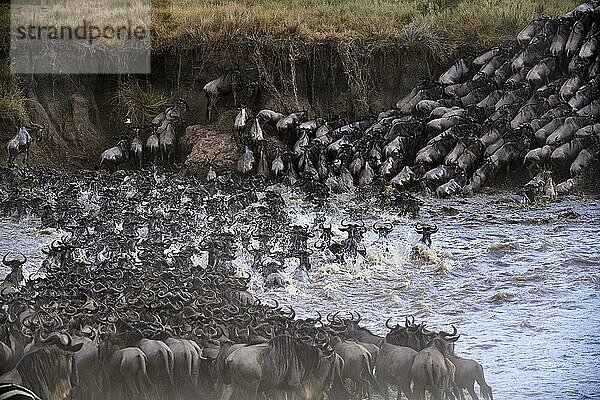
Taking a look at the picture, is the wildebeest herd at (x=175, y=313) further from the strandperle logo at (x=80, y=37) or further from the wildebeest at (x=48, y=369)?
the strandperle logo at (x=80, y=37)

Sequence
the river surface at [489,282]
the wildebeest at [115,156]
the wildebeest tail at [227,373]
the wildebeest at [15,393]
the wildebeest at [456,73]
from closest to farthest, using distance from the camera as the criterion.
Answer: the wildebeest at [15,393] → the wildebeest tail at [227,373] → the river surface at [489,282] → the wildebeest at [115,156] → the wildebeest at [456,73]

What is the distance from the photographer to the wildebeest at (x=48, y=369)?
78.6 inches

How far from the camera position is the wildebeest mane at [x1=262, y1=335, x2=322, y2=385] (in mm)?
2000

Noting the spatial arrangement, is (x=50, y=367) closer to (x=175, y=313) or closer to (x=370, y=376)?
(x=175, y=313)

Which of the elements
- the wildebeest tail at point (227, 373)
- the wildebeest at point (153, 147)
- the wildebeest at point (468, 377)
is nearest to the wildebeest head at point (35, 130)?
the wildebeest at point (153, 147)

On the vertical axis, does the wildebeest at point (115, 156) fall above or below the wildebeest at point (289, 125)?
below

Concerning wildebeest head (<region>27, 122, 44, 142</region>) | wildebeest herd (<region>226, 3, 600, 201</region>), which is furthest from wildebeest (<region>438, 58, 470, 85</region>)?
wildebeest head (<region>27, 122, 44, 142</region>)

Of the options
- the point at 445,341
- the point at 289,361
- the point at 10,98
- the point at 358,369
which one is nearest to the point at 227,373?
the point at 289,361

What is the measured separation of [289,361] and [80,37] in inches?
39.2

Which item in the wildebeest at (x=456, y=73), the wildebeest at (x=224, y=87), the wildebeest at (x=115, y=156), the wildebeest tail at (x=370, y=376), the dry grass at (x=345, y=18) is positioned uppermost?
the dry grass at (x=345, y=18)

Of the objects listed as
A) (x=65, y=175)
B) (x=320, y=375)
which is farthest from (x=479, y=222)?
(x=65, y=175)

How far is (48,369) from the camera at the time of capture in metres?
2.00

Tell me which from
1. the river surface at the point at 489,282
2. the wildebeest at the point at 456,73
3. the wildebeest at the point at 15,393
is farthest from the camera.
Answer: the wildebeest at the point at 456,73

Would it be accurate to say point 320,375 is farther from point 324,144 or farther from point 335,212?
point 324,144
